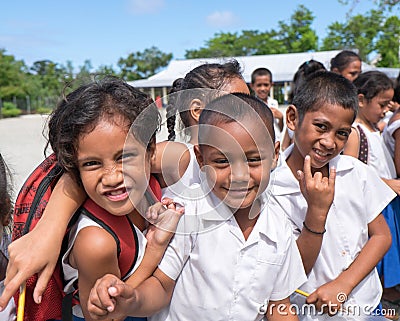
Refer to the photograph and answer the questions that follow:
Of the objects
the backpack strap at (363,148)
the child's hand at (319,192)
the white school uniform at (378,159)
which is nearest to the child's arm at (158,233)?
the child's hand at (319,192)

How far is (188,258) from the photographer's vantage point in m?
1.52

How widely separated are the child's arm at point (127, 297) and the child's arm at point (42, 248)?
0.20m

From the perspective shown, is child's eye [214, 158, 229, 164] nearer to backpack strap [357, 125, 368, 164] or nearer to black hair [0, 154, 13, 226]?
black hair [0, 154, 13, 226]

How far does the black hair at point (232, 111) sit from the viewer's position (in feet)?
4.67

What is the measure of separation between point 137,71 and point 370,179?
194ft

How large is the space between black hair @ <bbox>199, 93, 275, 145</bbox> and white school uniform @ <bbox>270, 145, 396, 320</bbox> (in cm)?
38

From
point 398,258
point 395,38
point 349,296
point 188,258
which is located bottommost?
point 398,258

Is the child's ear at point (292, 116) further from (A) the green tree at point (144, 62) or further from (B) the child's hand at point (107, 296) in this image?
(A) the green tree at point (144, 62)

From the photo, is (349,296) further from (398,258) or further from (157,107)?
(398,258)

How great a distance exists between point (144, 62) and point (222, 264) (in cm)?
5980

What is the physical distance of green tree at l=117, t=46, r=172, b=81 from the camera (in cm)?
5878

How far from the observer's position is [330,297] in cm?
173

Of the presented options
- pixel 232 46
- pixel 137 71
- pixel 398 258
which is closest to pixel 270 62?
pixel 232 46

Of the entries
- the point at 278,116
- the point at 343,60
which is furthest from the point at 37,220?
the point at 343,60
